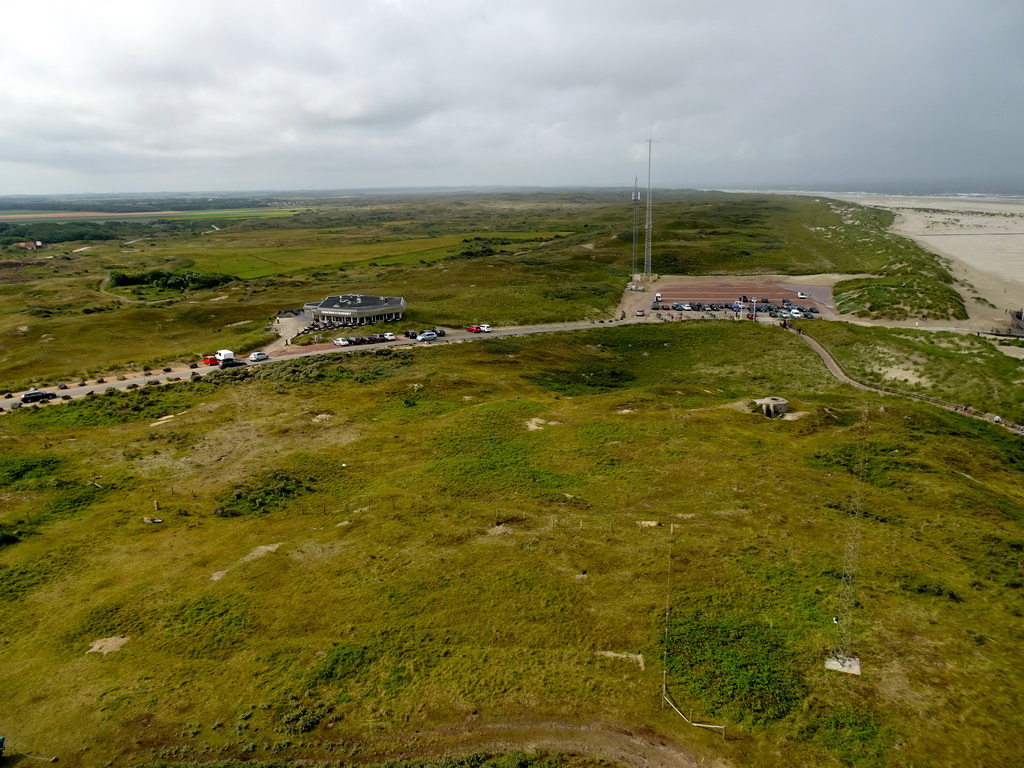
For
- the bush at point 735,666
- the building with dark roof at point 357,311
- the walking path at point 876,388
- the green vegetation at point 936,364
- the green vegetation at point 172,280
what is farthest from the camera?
the green vegetation at point 172,280

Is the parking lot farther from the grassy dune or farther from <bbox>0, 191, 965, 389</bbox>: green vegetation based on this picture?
the grassy dune

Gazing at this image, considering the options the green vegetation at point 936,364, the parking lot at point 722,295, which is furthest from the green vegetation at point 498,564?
the parking lot at point 722,295

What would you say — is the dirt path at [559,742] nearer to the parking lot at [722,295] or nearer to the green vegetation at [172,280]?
the parking lot at [722,295]

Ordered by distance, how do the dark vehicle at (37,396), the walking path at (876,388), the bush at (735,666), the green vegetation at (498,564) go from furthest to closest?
the dark vehicle at (37,396) → the walking path at (876,388) → the bush at (735,666) → the green vegetation at (498,564)

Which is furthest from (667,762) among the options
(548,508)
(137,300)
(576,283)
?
(137,300)

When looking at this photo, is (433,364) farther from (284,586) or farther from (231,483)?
(284,586)

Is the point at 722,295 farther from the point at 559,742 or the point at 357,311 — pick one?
the point at 559,742
